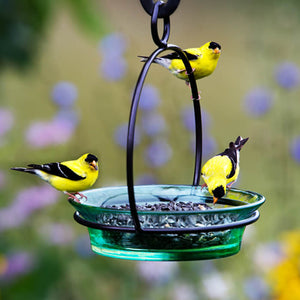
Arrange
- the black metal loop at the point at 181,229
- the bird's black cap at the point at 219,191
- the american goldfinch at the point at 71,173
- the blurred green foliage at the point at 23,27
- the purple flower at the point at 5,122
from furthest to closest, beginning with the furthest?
the purple flower at the point at 5,122
the blurred green foliage at the point at 23,27
the american goldfinch at the point at 71,173
the bird's black cap at the point at 219,191
the black metal loop at the point at 181,229

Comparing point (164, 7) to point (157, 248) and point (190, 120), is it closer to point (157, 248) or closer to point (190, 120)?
point (157, 248)

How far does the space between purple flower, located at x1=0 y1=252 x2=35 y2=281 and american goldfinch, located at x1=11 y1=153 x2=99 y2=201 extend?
47.6 inches

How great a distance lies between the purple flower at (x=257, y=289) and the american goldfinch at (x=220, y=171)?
4.47 ft

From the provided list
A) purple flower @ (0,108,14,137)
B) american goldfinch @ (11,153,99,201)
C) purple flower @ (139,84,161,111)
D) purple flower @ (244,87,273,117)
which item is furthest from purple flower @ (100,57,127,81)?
american goldfinch @ (11,153,99,201)

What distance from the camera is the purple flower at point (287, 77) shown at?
3.19 metres

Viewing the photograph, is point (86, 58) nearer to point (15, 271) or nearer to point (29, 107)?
point (29, 107)

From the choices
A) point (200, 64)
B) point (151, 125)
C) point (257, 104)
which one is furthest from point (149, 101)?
point (200, 64)

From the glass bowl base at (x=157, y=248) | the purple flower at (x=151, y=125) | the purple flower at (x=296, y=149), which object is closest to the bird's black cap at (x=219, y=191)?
the glass bowl base at (x=157, y=248)

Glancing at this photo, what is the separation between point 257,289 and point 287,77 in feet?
4.04

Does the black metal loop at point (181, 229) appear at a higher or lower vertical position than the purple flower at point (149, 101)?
A: lower

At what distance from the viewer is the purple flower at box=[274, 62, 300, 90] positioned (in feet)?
10.5

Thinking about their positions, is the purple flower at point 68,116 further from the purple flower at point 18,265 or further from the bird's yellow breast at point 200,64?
the bird's yellow breast at point 200,64

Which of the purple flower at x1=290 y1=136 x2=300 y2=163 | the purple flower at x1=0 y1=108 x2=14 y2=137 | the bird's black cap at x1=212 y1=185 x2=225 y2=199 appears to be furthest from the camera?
the purple flower at x1=290 y1=136 x2=300 y2=163

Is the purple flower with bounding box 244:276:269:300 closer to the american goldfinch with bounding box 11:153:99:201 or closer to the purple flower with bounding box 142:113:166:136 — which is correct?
the purple flower with bounding box 142:113:166:136
